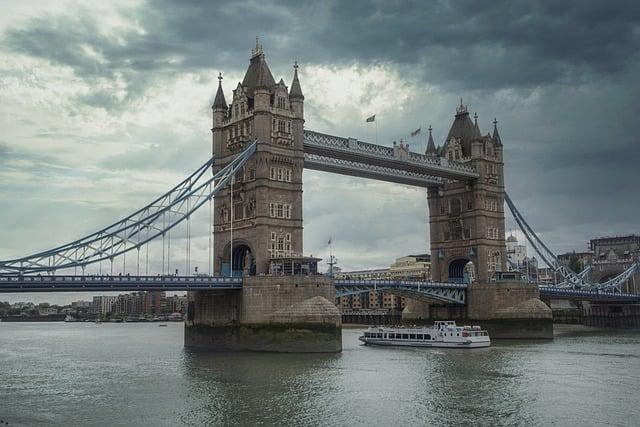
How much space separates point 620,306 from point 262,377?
112630 mm

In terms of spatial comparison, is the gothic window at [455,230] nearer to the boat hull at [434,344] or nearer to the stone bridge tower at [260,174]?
the boat hull at [434,344]

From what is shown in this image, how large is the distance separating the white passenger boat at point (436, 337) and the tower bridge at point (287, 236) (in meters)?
6.21

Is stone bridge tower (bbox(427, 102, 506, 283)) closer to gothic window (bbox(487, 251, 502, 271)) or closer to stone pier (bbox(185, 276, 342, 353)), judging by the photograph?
gothic window (bbox(487, 251, 502, 271))

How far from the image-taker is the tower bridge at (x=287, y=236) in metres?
67.7

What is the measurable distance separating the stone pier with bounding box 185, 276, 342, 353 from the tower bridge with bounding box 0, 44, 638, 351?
104 mm

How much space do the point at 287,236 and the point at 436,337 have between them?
1910 centimetres

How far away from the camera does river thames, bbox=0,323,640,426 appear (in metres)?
36.8

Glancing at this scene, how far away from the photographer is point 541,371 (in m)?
54.7

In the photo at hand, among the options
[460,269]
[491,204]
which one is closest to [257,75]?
[491,204]

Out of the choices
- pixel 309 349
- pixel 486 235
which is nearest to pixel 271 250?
pixel 309 349

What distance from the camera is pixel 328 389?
45.0 metres

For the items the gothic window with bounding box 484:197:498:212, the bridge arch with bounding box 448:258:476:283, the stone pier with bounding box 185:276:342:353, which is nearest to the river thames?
the stone pier with bounding box 185:276:342:353

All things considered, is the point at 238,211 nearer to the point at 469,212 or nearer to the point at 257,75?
the point at 257,75

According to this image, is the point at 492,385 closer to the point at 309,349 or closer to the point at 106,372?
the point at 309,349
